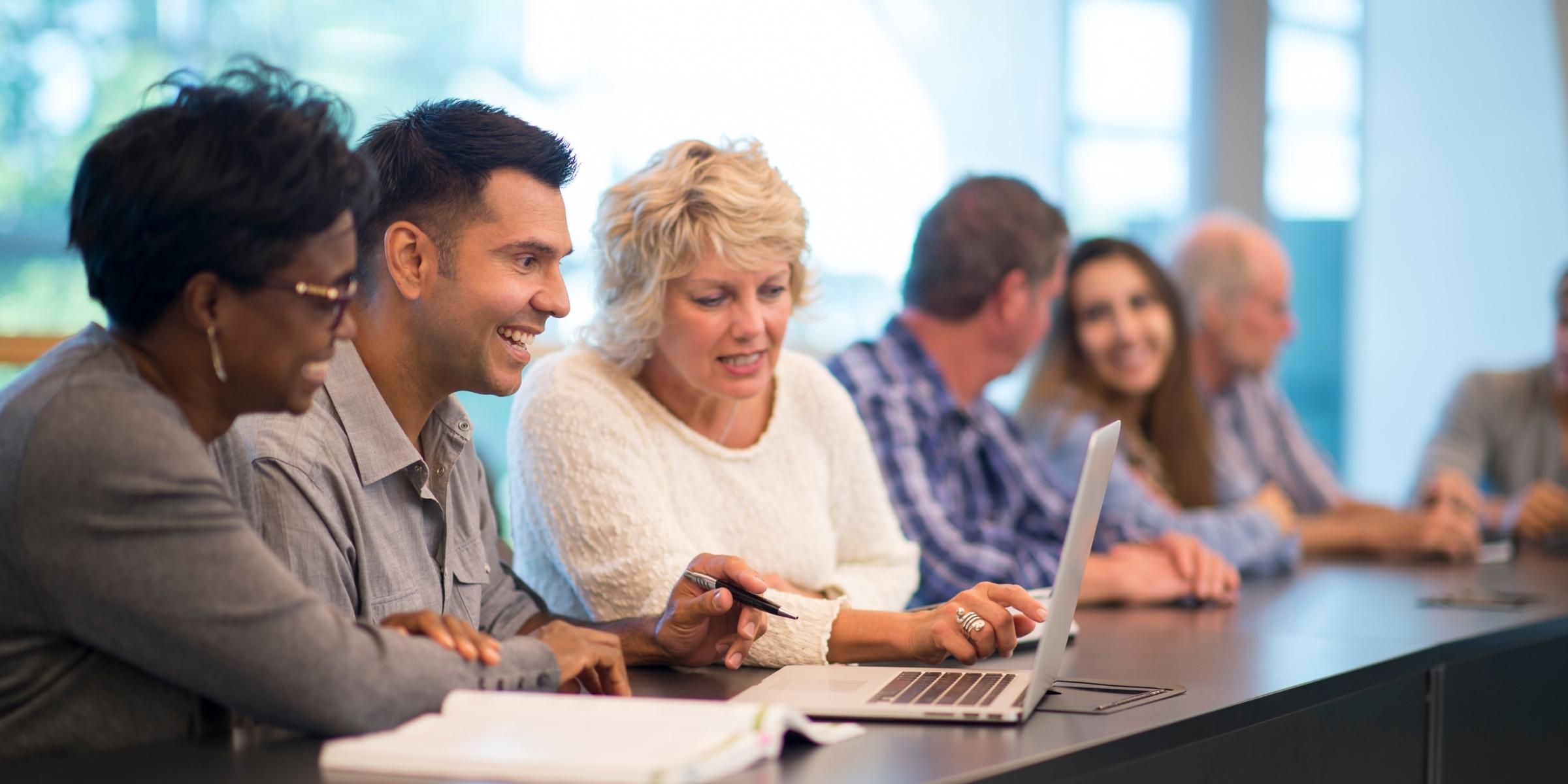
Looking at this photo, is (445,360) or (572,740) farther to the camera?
(445,360)

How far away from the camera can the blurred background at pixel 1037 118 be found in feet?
10.8

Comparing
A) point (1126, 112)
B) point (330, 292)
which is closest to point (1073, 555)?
point (330, 292)

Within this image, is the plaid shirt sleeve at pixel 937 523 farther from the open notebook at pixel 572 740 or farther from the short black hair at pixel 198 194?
the short black hair at pixel 198 194

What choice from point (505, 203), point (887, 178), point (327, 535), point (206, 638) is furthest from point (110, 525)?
point (887, 178)

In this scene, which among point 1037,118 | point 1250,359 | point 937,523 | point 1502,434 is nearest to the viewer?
point 937,523

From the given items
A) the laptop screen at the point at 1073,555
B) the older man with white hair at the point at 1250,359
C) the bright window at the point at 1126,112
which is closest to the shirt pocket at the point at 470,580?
the laptop screen at the point at 1073,555

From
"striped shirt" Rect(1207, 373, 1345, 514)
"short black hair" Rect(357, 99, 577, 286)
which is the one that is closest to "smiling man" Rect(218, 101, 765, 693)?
"short black hair" Rect(357, 99, 577, 286)

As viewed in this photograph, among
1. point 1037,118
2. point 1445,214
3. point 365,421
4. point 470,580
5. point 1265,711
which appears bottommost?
point 1265,711

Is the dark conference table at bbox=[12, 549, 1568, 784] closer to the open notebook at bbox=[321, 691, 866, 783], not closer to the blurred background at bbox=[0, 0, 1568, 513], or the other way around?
the open notebook at bbox=[321, 691, 866, 783]

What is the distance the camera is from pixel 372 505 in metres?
1.64

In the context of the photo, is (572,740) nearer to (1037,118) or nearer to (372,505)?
(372,505)

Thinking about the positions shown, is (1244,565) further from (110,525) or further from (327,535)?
(110,525)

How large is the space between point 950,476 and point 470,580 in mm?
1200

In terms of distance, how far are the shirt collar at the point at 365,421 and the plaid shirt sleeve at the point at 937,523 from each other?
109 cm
